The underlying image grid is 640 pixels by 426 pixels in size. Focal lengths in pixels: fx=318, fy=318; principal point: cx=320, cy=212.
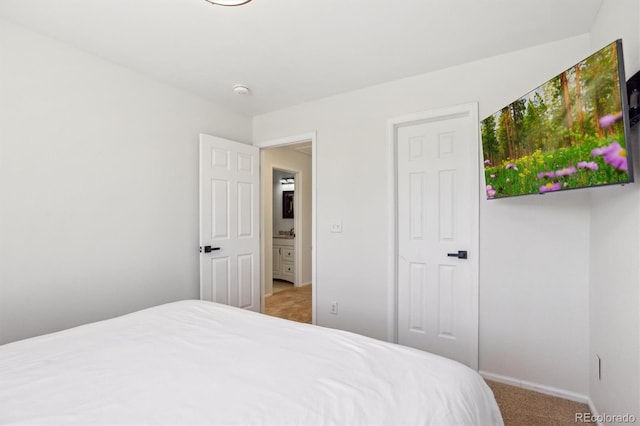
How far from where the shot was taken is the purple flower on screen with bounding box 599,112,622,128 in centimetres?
122

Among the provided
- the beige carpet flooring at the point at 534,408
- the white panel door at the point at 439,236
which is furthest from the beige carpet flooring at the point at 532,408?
the white panel door at the point at 439,236

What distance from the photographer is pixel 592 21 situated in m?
1.95

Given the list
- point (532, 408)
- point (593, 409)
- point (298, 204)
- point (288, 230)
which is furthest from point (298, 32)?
point (288, 230)

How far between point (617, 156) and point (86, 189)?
9.88 ft

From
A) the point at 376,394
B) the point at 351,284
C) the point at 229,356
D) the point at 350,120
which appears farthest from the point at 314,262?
the point at 376,394

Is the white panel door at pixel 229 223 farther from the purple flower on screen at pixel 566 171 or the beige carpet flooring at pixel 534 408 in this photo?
the purple flower on screen at pixel 566 171

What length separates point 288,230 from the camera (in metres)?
6.27

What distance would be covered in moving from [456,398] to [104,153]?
2671 mm

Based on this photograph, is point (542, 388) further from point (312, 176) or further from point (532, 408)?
point (312, 176)

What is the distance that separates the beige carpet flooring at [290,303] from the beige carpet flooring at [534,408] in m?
2.10

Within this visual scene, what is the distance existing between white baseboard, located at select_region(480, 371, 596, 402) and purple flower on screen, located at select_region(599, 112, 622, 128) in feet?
5.89

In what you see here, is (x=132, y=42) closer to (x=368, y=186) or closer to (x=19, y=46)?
(x=19, y=46)

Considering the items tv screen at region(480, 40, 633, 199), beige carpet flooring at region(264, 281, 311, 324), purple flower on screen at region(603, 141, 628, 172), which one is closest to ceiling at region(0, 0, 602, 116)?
tv screen at region(480, 40, 633, 199)

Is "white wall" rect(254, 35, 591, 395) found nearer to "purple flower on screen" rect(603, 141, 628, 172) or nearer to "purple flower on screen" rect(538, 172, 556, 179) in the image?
"purple flower on screen" rect(538, 172, 556, 179)
